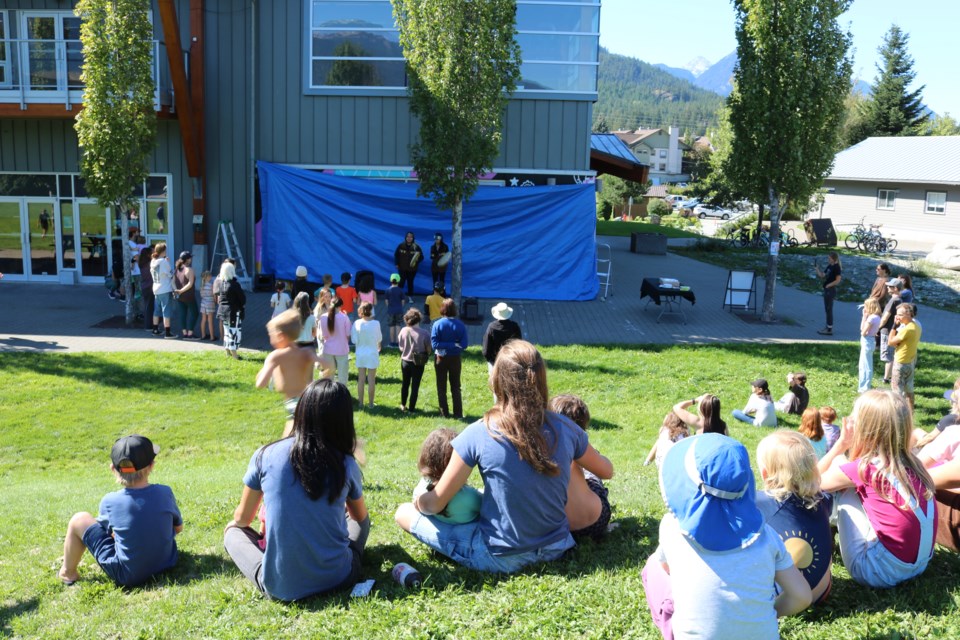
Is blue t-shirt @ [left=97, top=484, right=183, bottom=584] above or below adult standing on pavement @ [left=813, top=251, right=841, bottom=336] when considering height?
below

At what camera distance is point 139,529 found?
16.1ft

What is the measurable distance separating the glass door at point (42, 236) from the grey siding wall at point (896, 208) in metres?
33.5

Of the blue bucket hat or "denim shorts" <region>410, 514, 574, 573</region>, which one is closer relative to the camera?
the blue bucket hat

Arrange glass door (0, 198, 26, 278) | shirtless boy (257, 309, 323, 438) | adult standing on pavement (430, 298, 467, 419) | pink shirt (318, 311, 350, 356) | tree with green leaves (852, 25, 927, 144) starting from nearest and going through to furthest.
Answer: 1. shirtless boy (257, 309, 323, 438)
2. adult standing on pavement (430, 298, 467, 419)
3. pink shirt (318, 311, 350, 356)
4. glass door (0, 198, 26, 278)
5. tree with green leaves (852, 25, 927, 144)

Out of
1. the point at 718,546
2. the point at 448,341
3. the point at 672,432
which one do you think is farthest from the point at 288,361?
the point at 718,546

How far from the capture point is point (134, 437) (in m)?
4.97

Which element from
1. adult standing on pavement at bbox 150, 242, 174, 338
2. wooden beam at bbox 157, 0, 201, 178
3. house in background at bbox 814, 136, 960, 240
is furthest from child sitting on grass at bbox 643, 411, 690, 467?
house in background at bbox 814, 136, 960, 240

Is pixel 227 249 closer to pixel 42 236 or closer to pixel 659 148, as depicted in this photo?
pixel 42 236

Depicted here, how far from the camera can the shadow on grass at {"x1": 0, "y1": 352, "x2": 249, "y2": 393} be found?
1188cm

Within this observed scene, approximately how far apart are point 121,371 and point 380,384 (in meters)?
3.90

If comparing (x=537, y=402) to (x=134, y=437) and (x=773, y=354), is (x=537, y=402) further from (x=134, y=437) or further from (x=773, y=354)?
(x=773, y=354)

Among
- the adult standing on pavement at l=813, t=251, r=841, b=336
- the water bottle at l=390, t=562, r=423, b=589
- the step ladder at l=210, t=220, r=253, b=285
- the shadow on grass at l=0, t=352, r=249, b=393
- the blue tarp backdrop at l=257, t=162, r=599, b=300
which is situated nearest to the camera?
the water bottle at l=390, t=562, r=423, b=589

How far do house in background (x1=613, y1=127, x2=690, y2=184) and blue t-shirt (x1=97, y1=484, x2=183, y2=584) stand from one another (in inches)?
5125

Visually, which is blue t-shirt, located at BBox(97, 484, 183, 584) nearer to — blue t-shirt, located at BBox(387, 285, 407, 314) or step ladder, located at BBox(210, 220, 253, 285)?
blue t-shirt, located at BBox(387, 285, 407, 314)
